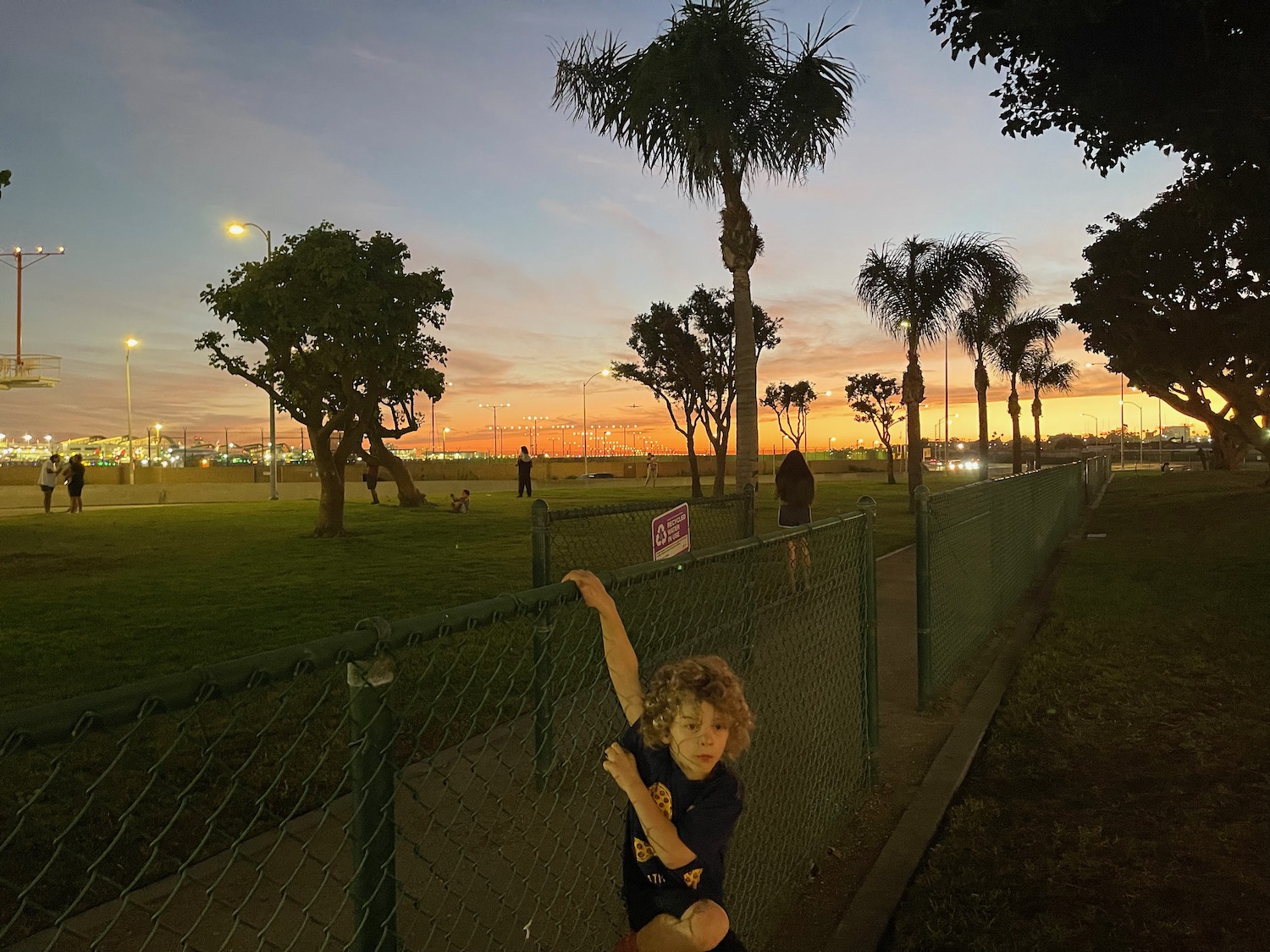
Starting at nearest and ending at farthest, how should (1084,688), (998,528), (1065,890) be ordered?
(1065,890)
(1084,688)
(998,528)

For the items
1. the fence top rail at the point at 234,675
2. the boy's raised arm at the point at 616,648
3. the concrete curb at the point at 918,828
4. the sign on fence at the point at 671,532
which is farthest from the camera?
the sign on fence at the point at 671,532

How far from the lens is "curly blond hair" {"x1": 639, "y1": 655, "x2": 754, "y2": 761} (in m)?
2.02

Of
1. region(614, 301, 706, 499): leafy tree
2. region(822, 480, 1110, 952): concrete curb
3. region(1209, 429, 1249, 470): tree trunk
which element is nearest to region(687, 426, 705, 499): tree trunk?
region(614, 301, 706, 499): leafy tree

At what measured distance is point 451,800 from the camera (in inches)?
169

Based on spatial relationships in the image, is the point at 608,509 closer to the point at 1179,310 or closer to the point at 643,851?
the point at 643,851

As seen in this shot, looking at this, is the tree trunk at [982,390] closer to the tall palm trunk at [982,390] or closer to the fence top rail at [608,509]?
the tall palm trunk at [982,390]

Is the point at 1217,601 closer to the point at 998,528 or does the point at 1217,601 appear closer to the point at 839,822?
the point at 998,528

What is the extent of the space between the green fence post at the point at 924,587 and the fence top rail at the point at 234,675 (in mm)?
3829

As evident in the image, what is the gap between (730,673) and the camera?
2129 mm

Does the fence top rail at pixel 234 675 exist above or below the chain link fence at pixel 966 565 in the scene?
above

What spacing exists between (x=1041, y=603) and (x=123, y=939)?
933 cm

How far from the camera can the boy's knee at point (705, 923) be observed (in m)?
1.94

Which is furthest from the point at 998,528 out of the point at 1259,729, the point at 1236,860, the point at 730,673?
the point at 730,673

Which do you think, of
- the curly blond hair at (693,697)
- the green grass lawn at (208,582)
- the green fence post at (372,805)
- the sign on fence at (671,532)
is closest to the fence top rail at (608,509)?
the sign on fence at (671,532)
